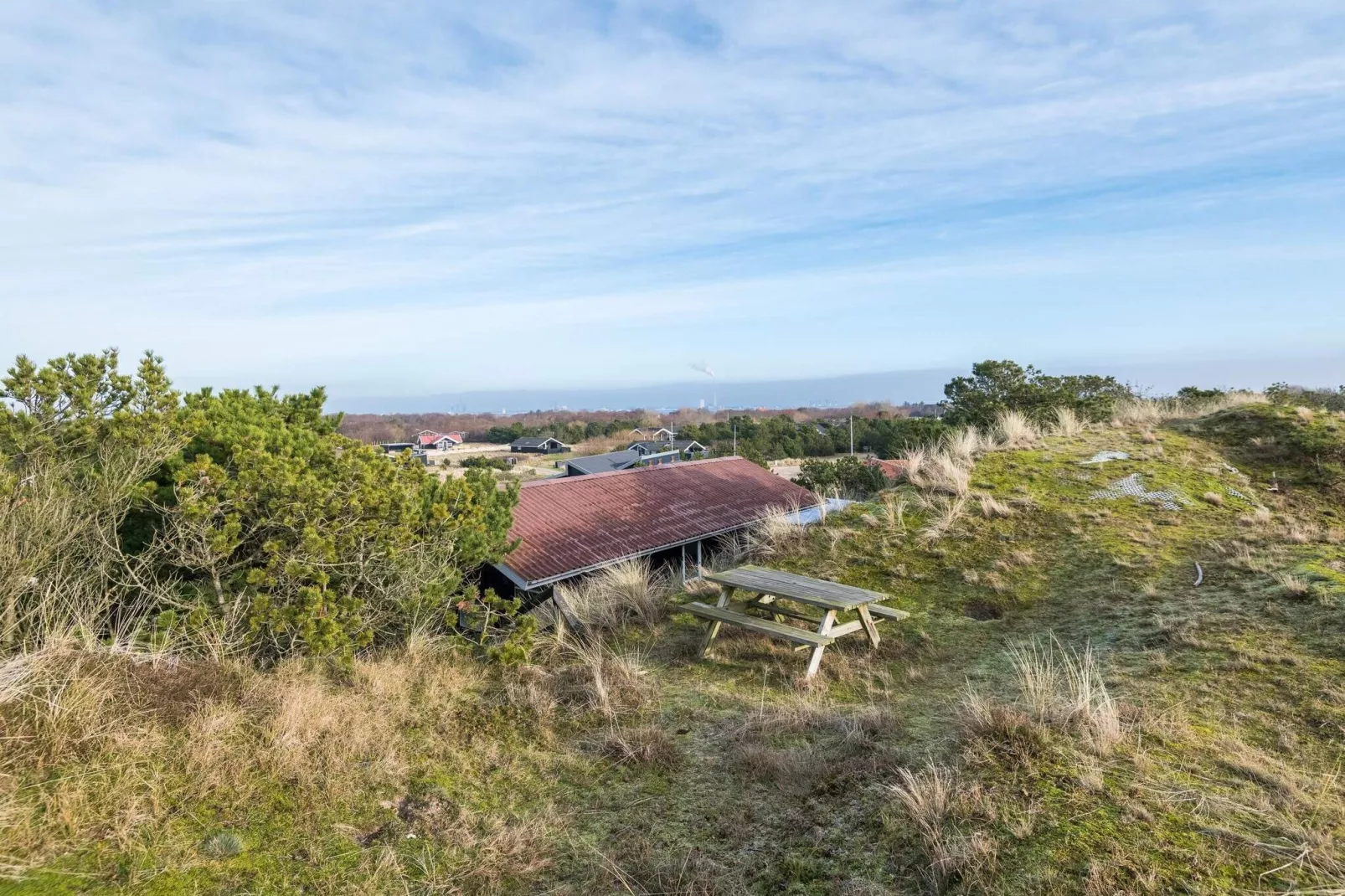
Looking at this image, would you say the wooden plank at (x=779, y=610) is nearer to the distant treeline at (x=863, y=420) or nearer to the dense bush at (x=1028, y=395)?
the distant treeline at (x=863, y=420)

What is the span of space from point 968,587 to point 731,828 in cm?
484

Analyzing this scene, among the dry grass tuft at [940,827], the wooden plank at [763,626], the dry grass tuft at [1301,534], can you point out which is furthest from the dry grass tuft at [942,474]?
the dry grass tuft at [940,827]

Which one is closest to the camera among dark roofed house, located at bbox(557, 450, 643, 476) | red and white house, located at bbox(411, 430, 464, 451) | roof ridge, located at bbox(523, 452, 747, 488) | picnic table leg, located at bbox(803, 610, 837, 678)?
picnic table leg, located at bbox(803, 610, 837, 678)

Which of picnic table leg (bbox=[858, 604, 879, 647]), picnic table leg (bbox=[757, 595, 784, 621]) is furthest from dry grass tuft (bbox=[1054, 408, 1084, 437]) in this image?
picnic table leg (bbox=[858, 604, 879, 647])

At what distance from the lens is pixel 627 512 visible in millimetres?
16094

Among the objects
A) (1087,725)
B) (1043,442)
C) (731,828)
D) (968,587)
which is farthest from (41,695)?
(1043,442)

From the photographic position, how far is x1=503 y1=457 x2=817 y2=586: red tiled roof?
43.4ft

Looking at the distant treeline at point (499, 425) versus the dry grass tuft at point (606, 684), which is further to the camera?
the distant treeline at point (499, 425)

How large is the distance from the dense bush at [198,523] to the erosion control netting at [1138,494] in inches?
346

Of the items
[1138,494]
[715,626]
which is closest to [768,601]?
[715,626]

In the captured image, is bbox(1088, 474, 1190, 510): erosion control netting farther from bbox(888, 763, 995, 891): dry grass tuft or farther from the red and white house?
the red and white house

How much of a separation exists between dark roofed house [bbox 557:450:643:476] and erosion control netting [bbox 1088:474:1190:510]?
2220 cm

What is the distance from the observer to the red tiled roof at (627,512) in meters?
13.2

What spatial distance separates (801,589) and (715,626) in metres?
1.01
